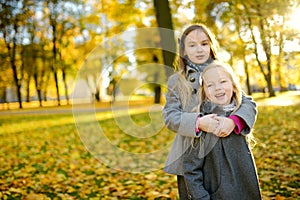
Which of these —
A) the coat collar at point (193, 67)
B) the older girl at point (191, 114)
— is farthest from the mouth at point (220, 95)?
the coat collar at point (193, 67)

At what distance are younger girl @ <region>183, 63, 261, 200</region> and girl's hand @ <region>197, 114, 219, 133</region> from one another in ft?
0.10

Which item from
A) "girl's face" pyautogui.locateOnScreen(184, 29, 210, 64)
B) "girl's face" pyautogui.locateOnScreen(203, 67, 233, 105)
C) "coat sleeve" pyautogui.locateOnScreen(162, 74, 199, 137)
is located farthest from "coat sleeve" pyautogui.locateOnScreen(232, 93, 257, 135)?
"girl's face" pyautogui.locateOnScreen(184, 29, 210, 64)

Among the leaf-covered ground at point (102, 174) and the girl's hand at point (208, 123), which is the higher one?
the girl's hand at point (208, 123)

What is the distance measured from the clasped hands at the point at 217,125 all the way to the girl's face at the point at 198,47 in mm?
458

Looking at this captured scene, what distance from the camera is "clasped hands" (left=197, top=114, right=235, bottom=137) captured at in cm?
204

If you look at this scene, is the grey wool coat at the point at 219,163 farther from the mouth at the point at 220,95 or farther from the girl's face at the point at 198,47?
the girl's face at the point at 198,47

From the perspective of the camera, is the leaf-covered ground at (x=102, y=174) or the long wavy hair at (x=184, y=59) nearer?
the long wavy hair at (x=184, y=59)

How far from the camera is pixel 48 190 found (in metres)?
4.46

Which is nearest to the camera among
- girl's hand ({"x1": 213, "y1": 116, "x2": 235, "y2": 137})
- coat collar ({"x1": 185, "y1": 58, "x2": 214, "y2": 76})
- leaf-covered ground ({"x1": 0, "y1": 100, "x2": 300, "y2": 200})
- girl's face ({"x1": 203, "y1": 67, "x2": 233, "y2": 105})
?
girl's hand ({"x1": 213, "y1": 116, "x2": 235, "y2": 137})

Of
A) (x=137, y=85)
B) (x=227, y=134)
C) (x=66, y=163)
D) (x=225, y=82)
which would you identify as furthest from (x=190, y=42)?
(x=66, y=163)

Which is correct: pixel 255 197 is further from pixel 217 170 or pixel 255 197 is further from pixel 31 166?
pixel 31 166

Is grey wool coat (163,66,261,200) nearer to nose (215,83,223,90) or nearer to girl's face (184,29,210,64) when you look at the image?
nose (215,83,223,90)

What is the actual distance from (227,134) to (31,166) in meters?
4.86

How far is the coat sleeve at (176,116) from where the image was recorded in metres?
2.10
